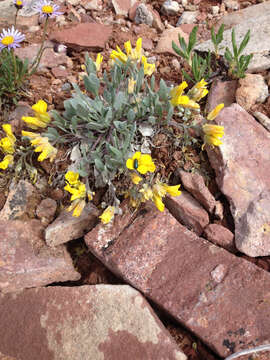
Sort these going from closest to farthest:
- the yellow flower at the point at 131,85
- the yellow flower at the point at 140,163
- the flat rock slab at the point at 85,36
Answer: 1. the yellow flower at the point at 140,163
2. the yellow flower at the point at 131,85
3. the flat rock slab at the point at 85,36

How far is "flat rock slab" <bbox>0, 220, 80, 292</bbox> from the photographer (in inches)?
87.4

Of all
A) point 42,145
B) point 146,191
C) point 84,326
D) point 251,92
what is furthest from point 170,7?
point 84,326

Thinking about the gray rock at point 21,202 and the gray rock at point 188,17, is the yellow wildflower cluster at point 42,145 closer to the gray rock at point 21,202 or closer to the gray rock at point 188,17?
the gray rock at point 21,202

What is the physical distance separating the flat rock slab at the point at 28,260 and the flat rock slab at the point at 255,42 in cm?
200

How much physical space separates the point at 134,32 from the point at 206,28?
26.3 inches

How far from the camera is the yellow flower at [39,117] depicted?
235cm

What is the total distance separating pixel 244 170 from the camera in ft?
7.92

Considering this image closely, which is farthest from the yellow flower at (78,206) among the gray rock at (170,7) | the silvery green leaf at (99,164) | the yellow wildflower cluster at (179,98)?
A: the gray rock at (170,7)

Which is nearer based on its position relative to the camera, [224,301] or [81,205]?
[224,301]

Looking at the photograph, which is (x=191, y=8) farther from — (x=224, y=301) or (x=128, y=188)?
(x=224, y=301)

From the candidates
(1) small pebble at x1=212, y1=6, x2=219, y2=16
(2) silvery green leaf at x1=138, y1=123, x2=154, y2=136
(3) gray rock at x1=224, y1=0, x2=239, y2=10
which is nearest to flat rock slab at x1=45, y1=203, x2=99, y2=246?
(2) silvery green leaf at x1=138, y1=123, x2=154, y2=136

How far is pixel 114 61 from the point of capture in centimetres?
263

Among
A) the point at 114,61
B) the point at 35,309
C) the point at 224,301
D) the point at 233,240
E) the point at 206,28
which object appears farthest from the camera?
the point at 206,28

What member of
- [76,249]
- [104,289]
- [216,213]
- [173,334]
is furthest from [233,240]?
[76,249]
